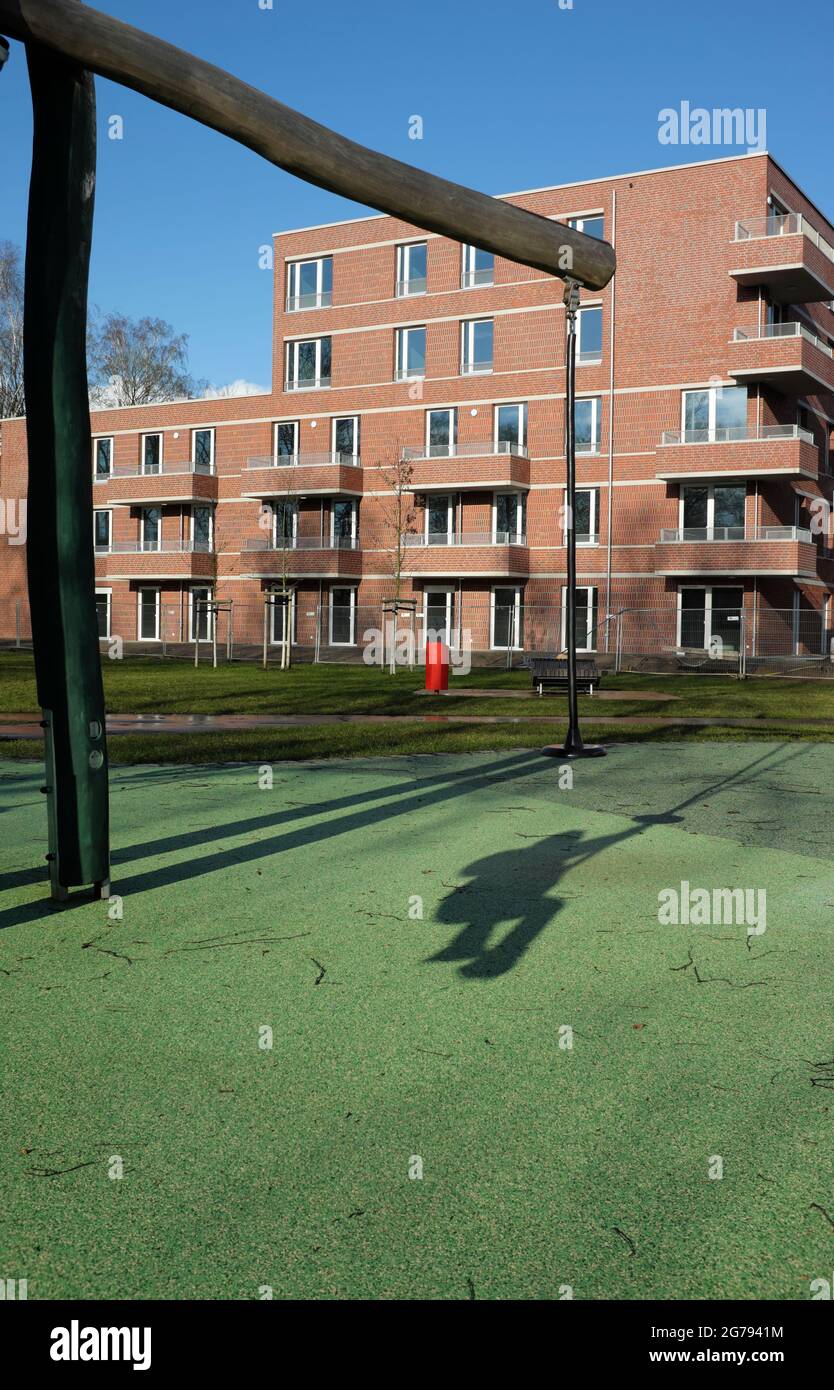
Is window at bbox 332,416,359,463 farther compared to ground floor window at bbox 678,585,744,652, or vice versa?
window at bbox 332,416,359,463

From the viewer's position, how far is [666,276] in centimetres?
3831

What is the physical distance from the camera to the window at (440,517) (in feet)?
141

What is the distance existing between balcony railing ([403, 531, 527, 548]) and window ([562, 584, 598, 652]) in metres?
3.10

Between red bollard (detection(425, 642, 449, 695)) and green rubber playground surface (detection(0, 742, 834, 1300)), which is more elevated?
red bollard (detection(425, 642, 449, 695))

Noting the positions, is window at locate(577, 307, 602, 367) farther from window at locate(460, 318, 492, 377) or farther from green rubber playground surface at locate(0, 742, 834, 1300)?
green rubber playground surface at locate(0, 742, 834, 1300)

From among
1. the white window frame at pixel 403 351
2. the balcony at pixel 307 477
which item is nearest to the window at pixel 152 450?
the balcony at pixel 307 477

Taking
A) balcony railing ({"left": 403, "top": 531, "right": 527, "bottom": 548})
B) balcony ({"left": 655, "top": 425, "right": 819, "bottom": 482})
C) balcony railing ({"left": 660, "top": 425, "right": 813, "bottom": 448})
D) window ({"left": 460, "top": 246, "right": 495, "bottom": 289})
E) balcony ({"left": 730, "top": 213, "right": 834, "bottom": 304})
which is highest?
window ({"left": 460, "top": 246, "right": 495, "bottom": 289})

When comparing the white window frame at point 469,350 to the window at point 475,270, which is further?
the white window frame at point 469,350

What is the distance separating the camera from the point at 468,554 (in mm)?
41281

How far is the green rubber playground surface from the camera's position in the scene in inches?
98.8

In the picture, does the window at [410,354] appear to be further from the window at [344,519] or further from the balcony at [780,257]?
the balcony at [780,257]

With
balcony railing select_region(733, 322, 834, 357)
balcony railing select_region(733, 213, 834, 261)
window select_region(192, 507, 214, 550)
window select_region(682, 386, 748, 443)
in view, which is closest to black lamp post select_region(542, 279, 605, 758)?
window select_region(682, 386, 748, 443)

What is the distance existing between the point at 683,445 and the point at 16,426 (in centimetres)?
3257

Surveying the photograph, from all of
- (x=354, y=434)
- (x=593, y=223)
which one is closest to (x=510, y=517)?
Answer: (x=354, y=434)
